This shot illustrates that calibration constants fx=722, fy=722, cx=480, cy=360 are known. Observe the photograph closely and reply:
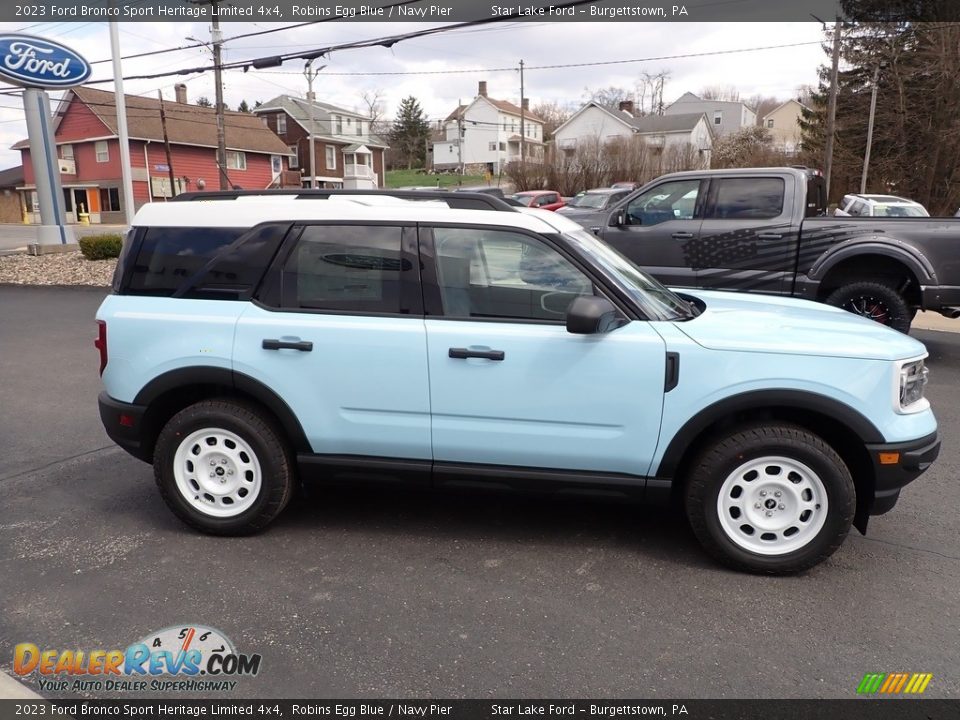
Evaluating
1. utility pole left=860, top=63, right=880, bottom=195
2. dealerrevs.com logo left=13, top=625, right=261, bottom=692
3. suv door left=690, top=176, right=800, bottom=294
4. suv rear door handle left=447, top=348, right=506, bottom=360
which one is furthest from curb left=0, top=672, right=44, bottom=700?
utility pole left=860, top=63, right=880, bottom=195

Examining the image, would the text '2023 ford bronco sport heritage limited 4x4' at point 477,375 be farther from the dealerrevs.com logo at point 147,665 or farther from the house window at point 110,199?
the house window at point 110,199

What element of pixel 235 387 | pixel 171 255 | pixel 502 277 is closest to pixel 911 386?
pixel 502 277

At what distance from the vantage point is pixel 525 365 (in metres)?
3.56

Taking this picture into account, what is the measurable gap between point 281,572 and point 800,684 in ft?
7.89

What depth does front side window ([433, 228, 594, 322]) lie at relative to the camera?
3674 mm

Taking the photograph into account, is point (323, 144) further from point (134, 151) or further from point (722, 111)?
point (722, 111)

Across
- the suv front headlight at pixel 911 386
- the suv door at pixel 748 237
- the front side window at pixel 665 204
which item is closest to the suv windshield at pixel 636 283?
the suv front headlight at pixel 911 386

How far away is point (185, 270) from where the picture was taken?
399 centimetres

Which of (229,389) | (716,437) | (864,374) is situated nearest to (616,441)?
(716,437)

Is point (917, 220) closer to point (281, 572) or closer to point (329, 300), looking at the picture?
point (329, 300)

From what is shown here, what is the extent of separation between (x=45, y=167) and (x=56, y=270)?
4650mm

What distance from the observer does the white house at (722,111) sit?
80562 mm

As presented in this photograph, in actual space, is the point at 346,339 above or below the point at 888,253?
below

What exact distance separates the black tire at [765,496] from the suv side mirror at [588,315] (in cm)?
83
